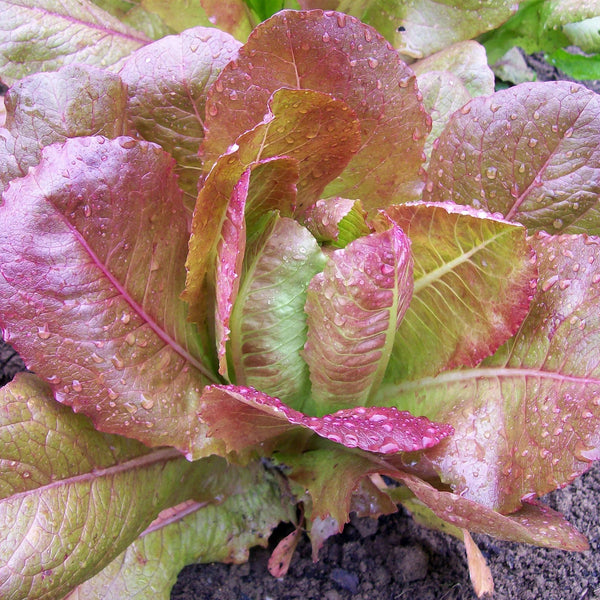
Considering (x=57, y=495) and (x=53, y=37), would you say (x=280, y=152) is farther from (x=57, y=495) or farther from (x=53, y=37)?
(x=53, y=37)

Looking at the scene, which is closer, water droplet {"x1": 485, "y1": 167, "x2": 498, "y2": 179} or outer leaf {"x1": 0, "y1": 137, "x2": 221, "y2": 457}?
outer leaf {"x1": 0, "y1": 137, "x2": 221, "y2": 457}

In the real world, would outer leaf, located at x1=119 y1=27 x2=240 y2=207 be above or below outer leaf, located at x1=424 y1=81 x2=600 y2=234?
above

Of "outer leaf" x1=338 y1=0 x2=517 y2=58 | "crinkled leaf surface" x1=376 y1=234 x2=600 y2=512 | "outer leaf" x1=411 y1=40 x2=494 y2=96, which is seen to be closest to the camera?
"crinkled leaf surface" x1=376 y1=234 x2=600 y2=512

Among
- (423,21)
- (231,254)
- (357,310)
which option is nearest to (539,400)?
(357,310)

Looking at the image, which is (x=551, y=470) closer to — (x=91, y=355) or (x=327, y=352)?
(x=327, y=352)

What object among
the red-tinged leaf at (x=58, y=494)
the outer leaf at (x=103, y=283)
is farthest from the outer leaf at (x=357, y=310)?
the red-tinged leaf at (x=58, y=494)

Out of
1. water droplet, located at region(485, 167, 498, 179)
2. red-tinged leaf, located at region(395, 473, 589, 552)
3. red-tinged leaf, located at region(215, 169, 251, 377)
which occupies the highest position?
red-tinged leaf, located at region(215, 169, 251, 377)

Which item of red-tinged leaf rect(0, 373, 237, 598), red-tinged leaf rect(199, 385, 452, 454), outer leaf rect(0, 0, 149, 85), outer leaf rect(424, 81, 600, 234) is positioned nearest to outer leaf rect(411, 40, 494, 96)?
outer leaf rect(424, 81, 600, 234)

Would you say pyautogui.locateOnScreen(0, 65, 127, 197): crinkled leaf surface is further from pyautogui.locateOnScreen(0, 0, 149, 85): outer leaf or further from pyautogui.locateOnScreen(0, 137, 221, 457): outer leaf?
pyautogui.locateOnScreen(0, 0, 149, 85): outer leaf
